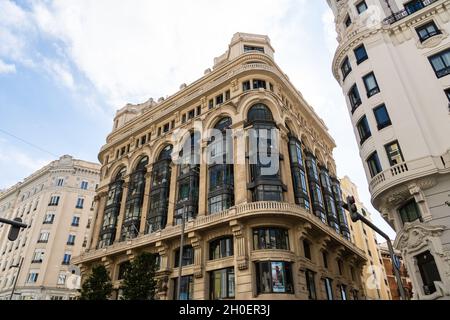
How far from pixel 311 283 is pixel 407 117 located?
17497 millimetres

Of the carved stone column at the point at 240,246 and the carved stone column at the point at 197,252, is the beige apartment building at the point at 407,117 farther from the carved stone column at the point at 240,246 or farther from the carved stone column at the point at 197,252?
the carved stone column at the point at 197,252

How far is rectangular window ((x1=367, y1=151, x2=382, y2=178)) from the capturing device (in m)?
19.9

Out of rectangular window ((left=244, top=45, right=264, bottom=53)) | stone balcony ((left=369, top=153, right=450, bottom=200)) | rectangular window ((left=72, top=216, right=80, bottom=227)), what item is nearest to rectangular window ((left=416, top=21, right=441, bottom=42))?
stone balcony ((left=369, top=153, right=450, bottom=200))

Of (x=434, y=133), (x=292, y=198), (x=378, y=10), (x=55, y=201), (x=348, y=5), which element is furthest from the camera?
(x=55, y=201)

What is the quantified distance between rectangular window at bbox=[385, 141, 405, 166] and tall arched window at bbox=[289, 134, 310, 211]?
14376mm

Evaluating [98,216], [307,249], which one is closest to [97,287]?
[98,216]

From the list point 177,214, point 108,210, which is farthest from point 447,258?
point 108,210

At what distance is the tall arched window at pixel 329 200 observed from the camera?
Answer: 127 feet

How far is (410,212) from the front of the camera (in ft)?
59.1

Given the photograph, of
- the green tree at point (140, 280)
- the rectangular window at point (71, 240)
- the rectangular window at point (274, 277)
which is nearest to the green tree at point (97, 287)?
the green tree at point (140, 280)

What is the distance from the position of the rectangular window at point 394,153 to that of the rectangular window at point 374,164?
904 mm

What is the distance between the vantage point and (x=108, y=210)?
43.5 metres

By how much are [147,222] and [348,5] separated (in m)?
30.7
